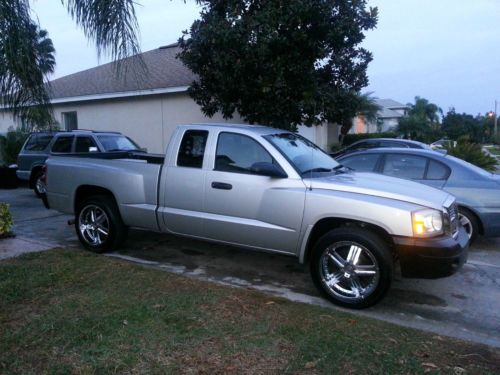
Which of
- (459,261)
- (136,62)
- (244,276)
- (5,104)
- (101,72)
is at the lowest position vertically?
(244,276)

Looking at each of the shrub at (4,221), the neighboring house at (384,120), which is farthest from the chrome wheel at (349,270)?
the neighboring house at (384,120)

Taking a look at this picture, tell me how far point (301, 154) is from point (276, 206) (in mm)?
884

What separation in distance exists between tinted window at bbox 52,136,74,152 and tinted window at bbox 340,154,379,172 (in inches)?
289

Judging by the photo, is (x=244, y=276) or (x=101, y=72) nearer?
(x=244, y=276)

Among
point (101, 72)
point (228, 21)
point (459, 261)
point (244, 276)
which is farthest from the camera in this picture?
point (101, 72)

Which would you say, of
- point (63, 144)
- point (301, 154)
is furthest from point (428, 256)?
point (63, 144)

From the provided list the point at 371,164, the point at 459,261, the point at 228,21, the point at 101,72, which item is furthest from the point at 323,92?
the point at 101,72

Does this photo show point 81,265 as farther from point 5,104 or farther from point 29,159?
point 29,159

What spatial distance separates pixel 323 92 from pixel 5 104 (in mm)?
8505

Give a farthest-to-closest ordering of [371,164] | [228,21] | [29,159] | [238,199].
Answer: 1. [29,159]
2. [228,21]
3. [371,164]
4. [238,199]

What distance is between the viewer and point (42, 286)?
5168 mm

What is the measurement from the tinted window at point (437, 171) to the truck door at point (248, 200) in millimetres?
3302

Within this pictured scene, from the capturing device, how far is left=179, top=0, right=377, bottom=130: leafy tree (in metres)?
11.3

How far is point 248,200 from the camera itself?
17.9ft
